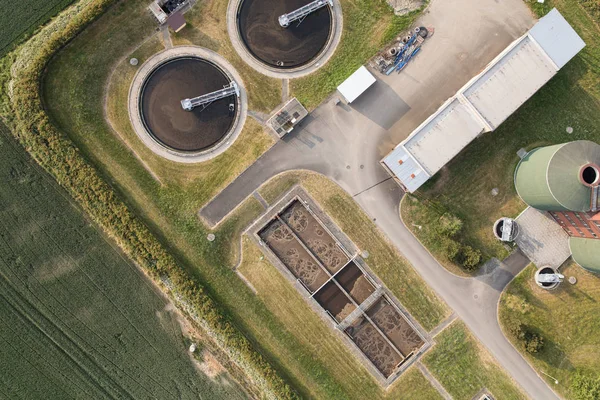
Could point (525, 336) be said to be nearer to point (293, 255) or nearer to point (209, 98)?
point (293, 255)

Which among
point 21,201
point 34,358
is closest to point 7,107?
point 21,201

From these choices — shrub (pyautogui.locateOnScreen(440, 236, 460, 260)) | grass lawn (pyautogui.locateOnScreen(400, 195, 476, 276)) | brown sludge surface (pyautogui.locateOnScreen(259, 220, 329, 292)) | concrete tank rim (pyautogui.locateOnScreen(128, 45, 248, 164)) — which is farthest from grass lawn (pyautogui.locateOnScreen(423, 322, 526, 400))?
concrete tank rim (pyautogui.locateOnScreen(128, 45, 248, 164))

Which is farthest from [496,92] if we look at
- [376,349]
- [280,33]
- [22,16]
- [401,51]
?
[22,16]

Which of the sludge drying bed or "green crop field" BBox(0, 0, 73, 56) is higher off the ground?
"green crop field" BBox(0, 0, 73, 56)

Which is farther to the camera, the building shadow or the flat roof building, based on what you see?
the building shadow

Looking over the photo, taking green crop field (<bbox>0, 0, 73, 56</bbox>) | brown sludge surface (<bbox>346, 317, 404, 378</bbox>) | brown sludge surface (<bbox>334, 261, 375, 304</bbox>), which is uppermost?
green crop field (<bbox>0, 0, 73, 56</bbox>)

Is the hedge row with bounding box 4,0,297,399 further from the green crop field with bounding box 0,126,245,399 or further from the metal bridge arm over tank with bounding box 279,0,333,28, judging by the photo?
the metal bridge arm over tank with bounding box 279,0,333,28

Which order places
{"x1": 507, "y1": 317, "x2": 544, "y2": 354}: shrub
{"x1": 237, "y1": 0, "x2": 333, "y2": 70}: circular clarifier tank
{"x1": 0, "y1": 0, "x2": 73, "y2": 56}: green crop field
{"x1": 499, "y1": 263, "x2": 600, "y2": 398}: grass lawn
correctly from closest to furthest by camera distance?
{"x1": 507, "y1": 317, "x2": 544, "y2": 354}: shrub
{"x1": 0, "y1": 0, "x2": 73, "y2": 56}: green crop field
{"x1": 237, "y1": 0, "x2": 333, "y2": 70}: circular clarifier tank
{"x1": 499, "y1": 263, "x2": 600, "y2": 398}: grass lawn
